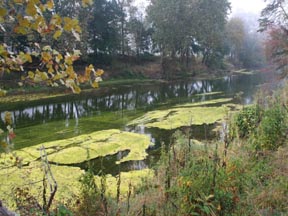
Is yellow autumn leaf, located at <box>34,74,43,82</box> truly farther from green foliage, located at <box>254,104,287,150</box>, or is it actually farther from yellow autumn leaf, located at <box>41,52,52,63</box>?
green foliage, located at <box>254,104,287,150</box>

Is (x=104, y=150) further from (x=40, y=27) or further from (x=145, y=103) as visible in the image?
(x=145, y=103)

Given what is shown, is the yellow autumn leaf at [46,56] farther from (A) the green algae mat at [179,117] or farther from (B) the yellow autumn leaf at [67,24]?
(A) the green algae mat at [179,117]

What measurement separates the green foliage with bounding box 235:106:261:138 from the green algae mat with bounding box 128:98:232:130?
2.49 meters

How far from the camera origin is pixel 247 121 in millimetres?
6480

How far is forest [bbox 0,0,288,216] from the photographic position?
4.45 feet

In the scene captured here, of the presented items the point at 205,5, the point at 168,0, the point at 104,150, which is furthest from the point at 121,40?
the point at 104,150

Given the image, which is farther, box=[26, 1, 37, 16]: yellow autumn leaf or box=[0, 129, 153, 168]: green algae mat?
box=[0, 129, 153, 168]: green algae mat

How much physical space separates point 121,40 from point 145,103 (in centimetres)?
1417

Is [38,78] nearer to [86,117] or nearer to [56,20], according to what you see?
[56,20]

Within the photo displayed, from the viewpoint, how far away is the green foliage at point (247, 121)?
6.22 m

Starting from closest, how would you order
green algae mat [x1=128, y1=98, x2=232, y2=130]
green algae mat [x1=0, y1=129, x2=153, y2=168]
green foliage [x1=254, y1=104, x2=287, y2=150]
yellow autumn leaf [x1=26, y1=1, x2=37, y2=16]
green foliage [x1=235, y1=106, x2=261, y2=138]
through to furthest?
yellow autumn leaf [x1=26, y1=1, x2=37, y2=16]
green foliage [x1=254, y1=104, x2=287, y2=150]
green foliage [x1=235, y1=106, x2=261, y2=138]
green algae mat [x1=0, y1=129, x2=153, y2=168]
green algae mat [x1=128, y1=98, x2=232, y2=130]

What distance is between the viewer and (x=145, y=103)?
14.6 m

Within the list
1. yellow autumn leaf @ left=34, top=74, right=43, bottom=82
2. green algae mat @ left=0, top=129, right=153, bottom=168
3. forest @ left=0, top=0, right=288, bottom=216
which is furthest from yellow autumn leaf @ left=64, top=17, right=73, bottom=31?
green algae mat @ left=0, top=129, right=153, bottom=168

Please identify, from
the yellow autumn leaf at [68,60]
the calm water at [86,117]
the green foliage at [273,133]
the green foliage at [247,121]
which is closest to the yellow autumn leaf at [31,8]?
the yellow autumn leaf at [68,60]
